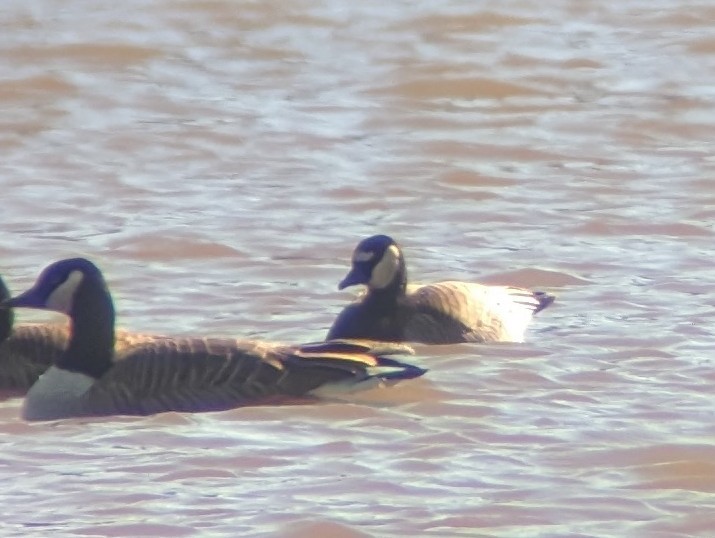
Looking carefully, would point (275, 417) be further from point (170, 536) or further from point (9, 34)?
point (9, 34)

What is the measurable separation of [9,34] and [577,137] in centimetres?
559

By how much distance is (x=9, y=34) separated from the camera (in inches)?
748

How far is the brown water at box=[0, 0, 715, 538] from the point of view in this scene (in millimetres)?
8172

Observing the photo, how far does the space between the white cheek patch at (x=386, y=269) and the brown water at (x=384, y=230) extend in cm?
42

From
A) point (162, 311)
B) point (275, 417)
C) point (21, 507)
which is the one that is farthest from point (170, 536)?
point (162, 311)

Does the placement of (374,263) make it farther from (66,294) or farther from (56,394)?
(56,394)

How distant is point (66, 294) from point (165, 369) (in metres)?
0.64

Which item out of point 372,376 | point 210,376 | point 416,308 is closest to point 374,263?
point 416,308

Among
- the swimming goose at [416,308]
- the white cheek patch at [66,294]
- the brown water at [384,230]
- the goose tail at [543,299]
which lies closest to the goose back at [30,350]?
the white cheek patch at [66,294]

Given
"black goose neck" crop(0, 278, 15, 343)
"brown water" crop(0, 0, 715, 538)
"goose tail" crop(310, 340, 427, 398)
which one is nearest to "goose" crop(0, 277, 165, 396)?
"black goose neck" crop(0, 278, 15, 343)

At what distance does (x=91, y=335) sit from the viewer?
992cm

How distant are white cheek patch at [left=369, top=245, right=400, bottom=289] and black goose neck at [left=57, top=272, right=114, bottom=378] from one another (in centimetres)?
176

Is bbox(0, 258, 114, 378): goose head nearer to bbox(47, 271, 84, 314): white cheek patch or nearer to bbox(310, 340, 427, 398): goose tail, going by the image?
bbox(47, 271, 84, 314): white cheek patch

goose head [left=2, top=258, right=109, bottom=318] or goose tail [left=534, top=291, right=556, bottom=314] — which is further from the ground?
goose head [left=2, top=258, right=109, bottom=318]
